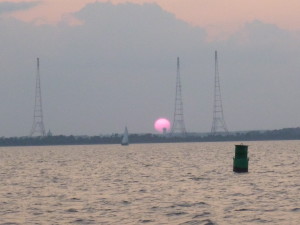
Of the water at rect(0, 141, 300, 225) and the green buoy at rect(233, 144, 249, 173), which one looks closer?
the water at rect(0, 141, 300, 225)

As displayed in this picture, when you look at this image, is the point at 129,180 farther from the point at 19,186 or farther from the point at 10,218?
the point at 10,218

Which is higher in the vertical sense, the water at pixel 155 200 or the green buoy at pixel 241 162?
the green buoy at pixel 241 162

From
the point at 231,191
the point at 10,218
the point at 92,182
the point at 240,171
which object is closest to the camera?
the point at 10,218

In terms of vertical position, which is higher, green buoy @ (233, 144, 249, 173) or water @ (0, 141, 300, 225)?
green buoy @ (233, 144, 249, 173)

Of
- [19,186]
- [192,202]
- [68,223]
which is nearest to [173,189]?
[192,202]

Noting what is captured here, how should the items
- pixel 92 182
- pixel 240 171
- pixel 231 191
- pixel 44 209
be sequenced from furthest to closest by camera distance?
1. pixel 240 171
2. pixel 92 182
3. pixel 231 191
4. pixel 44 209

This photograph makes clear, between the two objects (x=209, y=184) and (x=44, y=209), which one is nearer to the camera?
(x=44, y=209)

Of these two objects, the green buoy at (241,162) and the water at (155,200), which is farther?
the green buoy at (241,162)

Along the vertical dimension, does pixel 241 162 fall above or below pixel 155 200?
above

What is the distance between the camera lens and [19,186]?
65.4 meters

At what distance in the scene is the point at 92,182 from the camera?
68125mm

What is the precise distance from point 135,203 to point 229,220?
31.1 ft

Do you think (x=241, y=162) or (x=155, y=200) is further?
(x=241, y=162)

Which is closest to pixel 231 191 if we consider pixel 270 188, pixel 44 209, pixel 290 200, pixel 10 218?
pixel 270 188
